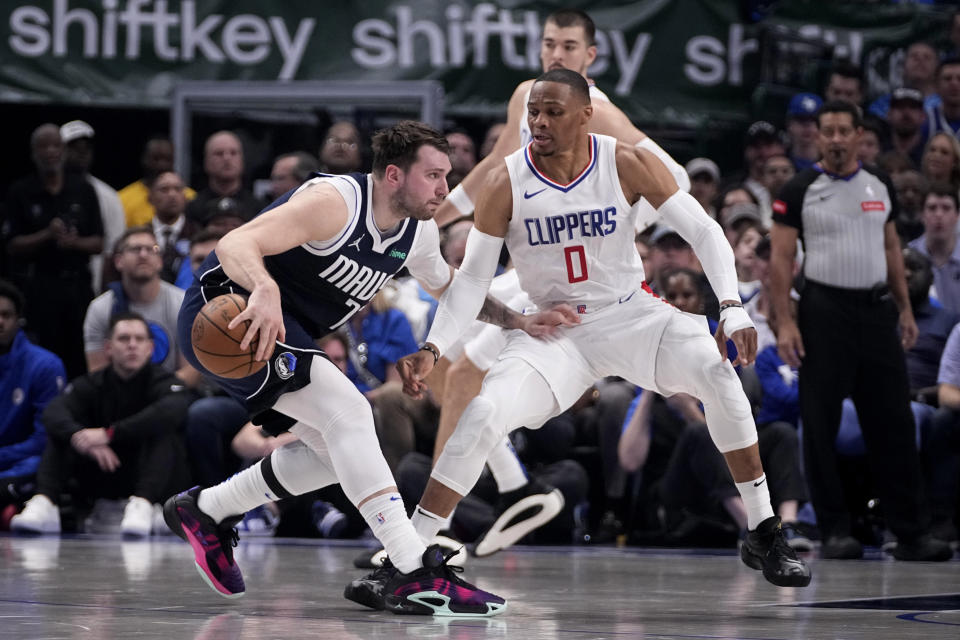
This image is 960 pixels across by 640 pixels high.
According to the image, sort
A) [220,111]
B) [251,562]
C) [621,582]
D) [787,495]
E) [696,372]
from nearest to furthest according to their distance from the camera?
[696,372]
[621,582]
[251,562]
[787,495]
[220,111]

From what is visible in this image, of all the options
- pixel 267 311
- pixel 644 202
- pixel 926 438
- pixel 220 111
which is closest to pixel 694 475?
pixel 926 438

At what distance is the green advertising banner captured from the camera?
36.1 ft

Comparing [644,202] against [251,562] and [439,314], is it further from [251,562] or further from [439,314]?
[251,562]

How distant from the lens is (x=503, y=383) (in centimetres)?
545

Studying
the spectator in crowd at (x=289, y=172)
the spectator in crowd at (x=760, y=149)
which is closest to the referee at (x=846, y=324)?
the spectator in crowd at (x=760, y=149)

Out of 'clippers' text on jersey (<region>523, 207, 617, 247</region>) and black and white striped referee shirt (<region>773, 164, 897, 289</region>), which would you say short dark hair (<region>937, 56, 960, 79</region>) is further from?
'clippers' text on jersey (<region>523, 207, 617, 247</region>)

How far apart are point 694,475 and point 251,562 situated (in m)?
2.72

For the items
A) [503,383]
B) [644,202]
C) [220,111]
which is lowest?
[503,383]

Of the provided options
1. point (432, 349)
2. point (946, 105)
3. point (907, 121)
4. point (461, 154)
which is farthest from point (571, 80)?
point (946, 105)

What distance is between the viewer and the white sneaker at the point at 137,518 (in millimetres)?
8656

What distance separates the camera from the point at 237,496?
5473 millimetres

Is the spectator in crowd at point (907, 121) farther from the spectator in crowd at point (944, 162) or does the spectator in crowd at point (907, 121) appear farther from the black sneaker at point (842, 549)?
the black sneaker at point (842, 549)

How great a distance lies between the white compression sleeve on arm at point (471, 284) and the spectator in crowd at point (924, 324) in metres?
3.99

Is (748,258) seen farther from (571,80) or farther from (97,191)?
(97,191)
